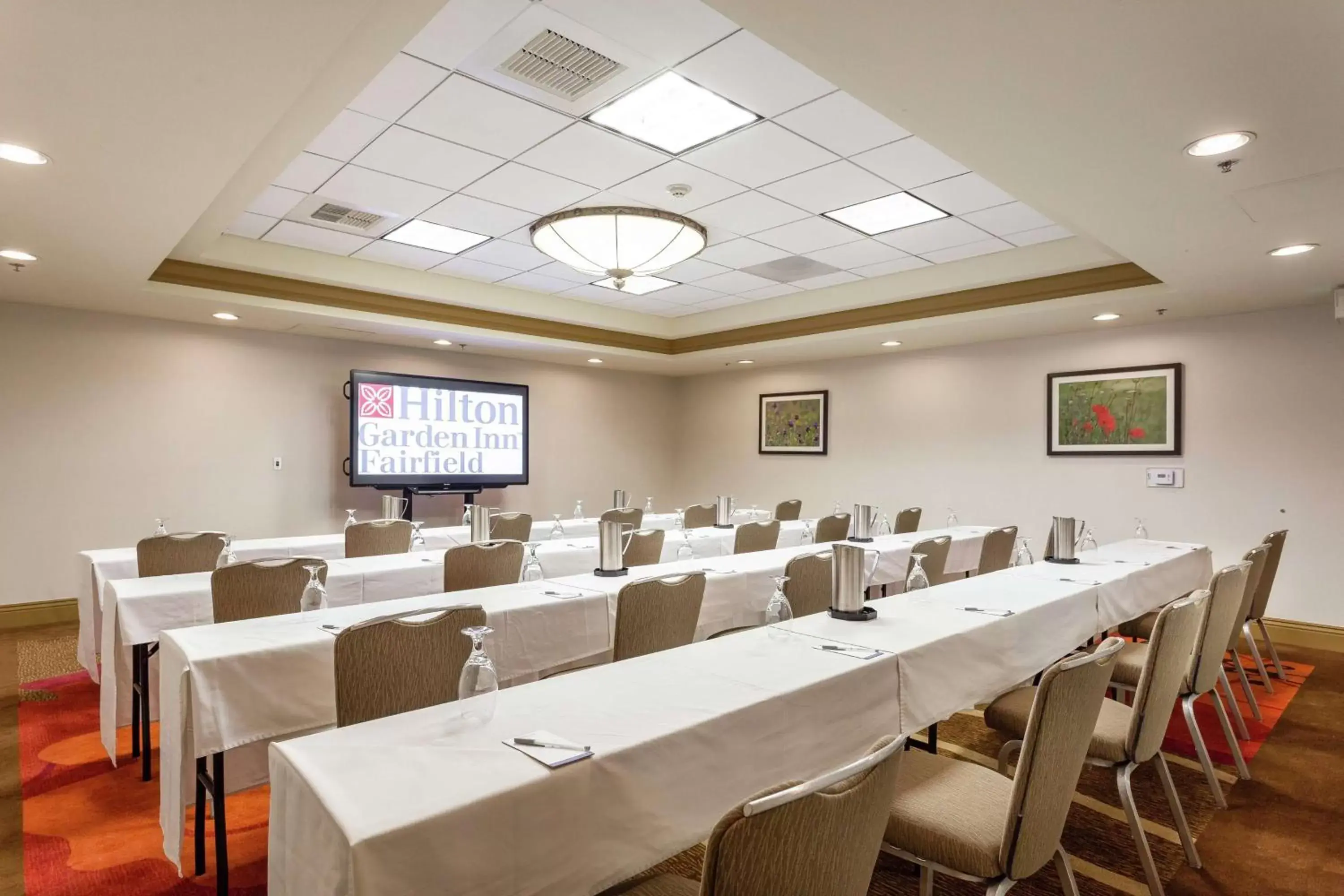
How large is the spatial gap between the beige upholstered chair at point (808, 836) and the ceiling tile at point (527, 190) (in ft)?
11.8

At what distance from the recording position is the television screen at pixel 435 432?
7086 millimetres

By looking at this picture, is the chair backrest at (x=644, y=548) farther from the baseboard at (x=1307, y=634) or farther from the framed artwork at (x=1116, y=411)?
the baseboard at (x=1307, y=634)

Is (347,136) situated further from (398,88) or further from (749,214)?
(749,214)

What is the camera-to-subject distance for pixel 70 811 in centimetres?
273

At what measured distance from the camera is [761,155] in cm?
378

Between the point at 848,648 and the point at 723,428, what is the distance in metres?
7.58

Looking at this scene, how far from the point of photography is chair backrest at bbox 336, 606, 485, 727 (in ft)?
6.61

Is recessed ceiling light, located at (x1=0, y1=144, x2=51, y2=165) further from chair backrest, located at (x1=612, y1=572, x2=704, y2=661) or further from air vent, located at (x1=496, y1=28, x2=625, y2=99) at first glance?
chair backrest, located at (x1=612, y1=572, x2=704, y2=661)

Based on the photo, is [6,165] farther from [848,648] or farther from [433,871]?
[848,648]

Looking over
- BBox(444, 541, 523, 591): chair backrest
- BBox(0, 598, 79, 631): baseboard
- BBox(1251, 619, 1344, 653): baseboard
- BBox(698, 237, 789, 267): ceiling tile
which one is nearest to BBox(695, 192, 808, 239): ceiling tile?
BBox(698, 237, 789, 267): ceiling tile

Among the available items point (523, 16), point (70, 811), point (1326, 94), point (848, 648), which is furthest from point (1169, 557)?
point (70, 811)

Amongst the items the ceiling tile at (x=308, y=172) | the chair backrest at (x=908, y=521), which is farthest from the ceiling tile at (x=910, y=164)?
the chair backrest at (x=908, y=521)

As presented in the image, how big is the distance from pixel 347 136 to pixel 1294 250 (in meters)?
4.98

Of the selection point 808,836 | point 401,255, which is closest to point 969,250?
point 401,255
